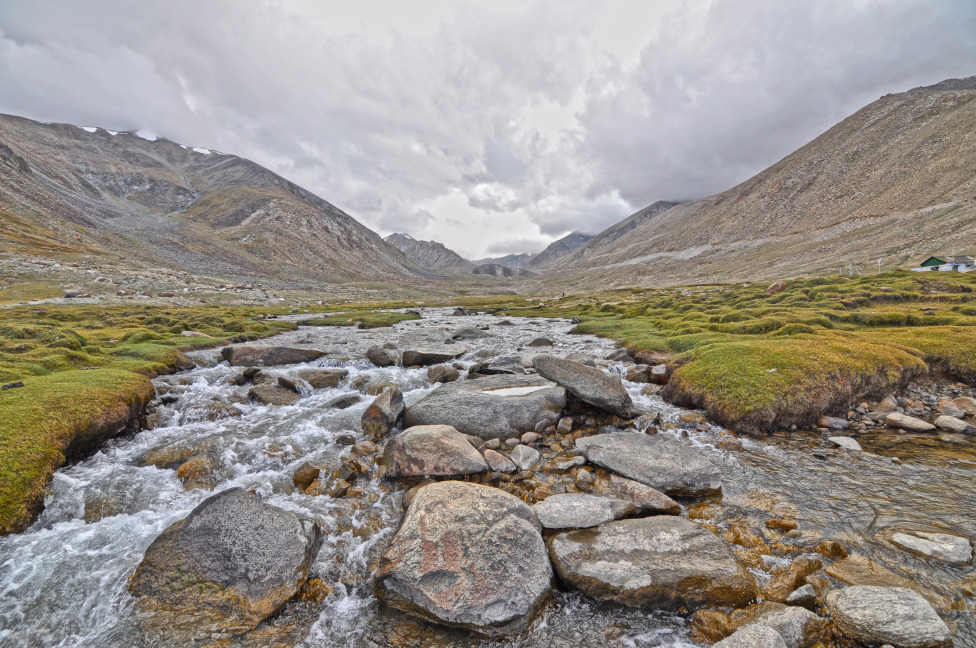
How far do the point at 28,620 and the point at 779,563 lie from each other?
44.2 feet

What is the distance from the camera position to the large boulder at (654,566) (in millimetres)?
6363

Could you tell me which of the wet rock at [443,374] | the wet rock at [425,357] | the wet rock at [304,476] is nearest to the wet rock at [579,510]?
the wet rock at [304,476]

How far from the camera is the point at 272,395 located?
687 inches

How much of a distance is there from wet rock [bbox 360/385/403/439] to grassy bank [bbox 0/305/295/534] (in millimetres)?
8005

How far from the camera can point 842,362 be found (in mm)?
14719

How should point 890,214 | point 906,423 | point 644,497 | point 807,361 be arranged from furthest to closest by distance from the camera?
point 890,214 → point 807,361 → point 906,423 → point 644,497

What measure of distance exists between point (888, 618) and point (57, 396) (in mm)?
20694

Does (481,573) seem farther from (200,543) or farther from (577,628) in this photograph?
(200,543)

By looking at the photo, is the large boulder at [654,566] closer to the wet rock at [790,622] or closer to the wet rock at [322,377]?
the wet rock at [790,622]

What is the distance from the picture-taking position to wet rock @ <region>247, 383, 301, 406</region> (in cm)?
1708

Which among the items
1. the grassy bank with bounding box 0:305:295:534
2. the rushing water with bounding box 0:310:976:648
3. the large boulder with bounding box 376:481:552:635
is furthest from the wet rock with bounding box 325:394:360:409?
the large boulder with bounding box 376:481:552:635

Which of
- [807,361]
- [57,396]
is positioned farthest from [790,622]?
[57,396]

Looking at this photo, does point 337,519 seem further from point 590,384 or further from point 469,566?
point 590,384

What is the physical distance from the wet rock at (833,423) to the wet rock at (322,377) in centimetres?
2115
